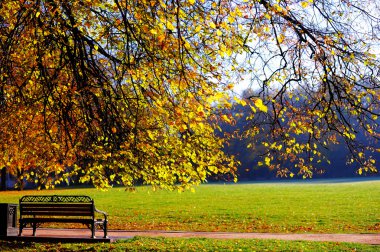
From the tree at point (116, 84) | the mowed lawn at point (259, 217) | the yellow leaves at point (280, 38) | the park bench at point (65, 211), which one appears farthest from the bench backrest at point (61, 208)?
the yellow leaves at point (280, 38)

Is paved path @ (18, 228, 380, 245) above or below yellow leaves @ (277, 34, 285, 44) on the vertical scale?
below

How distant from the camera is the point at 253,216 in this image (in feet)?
73.0

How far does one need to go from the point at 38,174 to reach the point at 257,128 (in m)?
5.74

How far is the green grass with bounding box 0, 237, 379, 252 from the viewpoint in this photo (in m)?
11.6

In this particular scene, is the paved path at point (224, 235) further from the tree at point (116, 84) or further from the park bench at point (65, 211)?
the tree at point (116, 84)

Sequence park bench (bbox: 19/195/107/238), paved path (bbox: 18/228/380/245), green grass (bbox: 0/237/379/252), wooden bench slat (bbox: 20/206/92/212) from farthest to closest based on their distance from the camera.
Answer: paved path (bbox: 18/228/380/245) < wooden bench slat (bbox: 20/206/92/212) < park bench (bbox: 19/195/107/238) < green grass (bbox: 0/237/379/252)

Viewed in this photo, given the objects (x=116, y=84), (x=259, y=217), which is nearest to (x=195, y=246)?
(x=116, y=84)

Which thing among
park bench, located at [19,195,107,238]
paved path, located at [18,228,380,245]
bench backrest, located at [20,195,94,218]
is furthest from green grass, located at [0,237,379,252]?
paved path, located at [18,228,380,245]

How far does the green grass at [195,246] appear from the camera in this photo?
1163cm

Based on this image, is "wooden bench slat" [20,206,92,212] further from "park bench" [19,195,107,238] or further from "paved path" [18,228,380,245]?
"paved path" [18,228,380,245]

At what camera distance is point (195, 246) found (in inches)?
474

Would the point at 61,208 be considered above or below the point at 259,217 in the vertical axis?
above

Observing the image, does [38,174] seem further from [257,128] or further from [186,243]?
[257,128]

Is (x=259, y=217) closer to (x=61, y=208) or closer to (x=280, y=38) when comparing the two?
(x=61, y=208)
